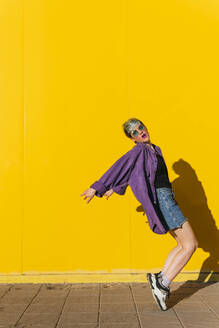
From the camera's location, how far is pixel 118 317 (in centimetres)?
357

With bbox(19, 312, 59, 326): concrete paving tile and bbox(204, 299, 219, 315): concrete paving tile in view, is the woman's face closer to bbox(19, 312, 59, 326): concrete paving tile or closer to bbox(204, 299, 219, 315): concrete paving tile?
bbox(204, 299, 219, 315): concrete paving tile

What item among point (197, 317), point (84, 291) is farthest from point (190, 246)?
point (84, 291)

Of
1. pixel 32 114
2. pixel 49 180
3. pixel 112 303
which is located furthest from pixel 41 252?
pixel 32 114

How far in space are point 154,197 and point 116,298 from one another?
1174 millimetres

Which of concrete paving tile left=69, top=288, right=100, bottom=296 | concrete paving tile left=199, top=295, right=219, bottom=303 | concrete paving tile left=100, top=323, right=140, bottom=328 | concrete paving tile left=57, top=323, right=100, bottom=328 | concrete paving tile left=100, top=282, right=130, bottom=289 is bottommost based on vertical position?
concrete paving tile left=100, top=282, right=130, bottom=289

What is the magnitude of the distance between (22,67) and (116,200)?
1992mm

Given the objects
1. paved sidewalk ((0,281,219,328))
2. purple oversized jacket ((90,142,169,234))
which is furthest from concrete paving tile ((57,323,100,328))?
purple oversized jacket ((90,142,169,234))

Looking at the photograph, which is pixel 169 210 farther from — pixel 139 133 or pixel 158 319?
pixel 158 319

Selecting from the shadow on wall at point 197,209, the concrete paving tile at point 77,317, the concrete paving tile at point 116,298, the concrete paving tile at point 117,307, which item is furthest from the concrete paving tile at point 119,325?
the shadow on wall at point 197,209

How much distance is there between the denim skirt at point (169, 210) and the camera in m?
3.81

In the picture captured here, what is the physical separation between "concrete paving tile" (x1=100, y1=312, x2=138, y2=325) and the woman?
0.97ft

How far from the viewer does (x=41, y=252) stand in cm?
492

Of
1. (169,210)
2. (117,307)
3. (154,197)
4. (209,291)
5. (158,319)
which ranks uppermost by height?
(154,197)

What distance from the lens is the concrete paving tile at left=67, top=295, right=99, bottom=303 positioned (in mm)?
4129
